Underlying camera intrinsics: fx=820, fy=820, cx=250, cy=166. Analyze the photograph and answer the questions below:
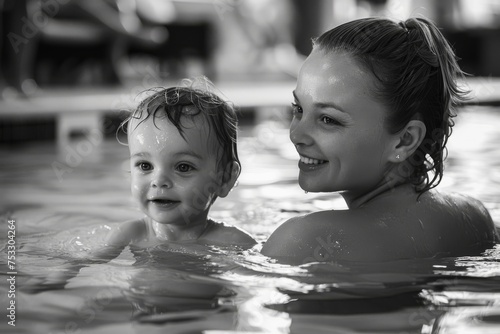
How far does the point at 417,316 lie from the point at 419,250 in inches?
18.8

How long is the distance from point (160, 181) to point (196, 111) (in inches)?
9.5

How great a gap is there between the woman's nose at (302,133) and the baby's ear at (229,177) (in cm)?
34

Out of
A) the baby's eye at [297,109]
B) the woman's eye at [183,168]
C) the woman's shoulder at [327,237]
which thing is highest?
the baby's eye at [297,109]

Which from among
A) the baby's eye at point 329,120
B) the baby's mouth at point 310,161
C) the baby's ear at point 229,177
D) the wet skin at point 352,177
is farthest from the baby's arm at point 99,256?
the baby's eye at point 329,120

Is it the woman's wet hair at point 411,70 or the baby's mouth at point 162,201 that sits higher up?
the woman's wet hair at point 411,70

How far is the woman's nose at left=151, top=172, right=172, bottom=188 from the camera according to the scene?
241 centimetres

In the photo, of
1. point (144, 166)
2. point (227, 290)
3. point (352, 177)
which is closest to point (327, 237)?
point (352, 177)

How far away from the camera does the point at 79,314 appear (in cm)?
182

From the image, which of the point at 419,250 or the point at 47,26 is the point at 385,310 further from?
the point at 47,26

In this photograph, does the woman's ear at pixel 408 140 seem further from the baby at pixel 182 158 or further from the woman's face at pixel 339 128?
the baby at pixel 182 158

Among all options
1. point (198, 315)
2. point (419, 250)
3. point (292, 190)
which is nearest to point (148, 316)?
point (198, 315)

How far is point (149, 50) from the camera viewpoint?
11531 millimetres

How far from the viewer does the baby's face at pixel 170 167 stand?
95.1 inches

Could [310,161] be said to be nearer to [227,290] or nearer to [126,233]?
[227,290]
